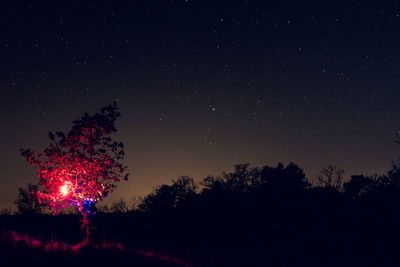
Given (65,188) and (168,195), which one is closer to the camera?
(65,188)

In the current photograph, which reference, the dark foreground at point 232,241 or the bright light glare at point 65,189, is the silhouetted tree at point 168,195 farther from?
the bright light glare at point 65,189

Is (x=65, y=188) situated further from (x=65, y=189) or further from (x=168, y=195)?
A: (x=168, y=195)

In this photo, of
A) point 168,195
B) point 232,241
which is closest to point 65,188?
point 232,241

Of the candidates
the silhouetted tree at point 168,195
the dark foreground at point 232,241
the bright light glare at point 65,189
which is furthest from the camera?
the silhouetted tree at point 168,195

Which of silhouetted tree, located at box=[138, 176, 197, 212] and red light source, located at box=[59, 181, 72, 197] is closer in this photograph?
red light source, located at box=[59, 181, 72, 197]

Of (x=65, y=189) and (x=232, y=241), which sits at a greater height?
(x=65, y=189)

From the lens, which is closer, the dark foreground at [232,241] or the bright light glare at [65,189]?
the bright light glare at [65,189]

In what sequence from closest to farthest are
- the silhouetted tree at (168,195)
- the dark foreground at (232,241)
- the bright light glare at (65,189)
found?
the bright light glare at (65,189)
the dark foreground at (232,241)
the silhouetted tree at (168,195)

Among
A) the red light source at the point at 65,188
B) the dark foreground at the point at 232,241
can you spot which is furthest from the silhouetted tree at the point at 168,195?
A: the red light source at the point at 65,188

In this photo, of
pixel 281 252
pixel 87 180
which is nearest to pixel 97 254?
pixel 87 180

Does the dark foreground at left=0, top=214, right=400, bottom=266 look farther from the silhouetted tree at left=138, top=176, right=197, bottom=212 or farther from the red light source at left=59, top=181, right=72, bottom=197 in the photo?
the silhouetted tree at left=138, top=176, right=197, bottom=212

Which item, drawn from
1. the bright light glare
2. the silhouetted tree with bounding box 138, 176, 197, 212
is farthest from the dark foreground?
the silhouetted tree with bounding box 138, 176, 197, 212

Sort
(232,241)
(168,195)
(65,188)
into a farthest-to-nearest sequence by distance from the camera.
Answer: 1. (168,195)
2. (232,241)
3. (65,188)

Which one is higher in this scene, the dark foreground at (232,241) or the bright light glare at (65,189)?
the bright light glare at (65,189)
